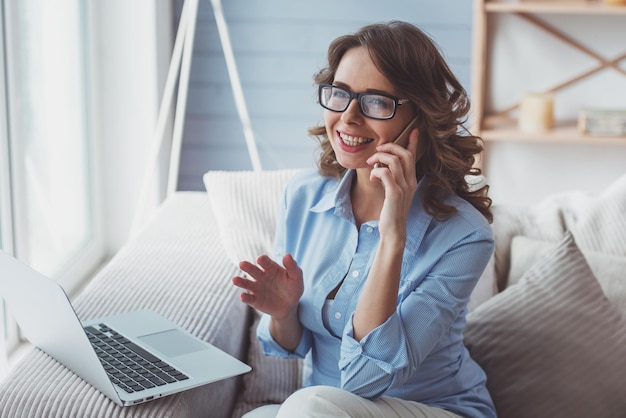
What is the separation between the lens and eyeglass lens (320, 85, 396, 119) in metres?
1.75

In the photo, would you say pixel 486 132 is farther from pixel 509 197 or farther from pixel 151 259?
pixel 151 259

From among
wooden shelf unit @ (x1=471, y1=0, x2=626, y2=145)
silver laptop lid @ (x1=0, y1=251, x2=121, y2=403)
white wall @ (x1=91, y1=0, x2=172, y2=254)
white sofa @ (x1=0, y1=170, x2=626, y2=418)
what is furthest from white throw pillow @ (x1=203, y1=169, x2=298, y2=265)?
wooden shelf unit @ (x1=471, y1=0, x2=626, y2=145)

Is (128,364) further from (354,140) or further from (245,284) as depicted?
(354,140)

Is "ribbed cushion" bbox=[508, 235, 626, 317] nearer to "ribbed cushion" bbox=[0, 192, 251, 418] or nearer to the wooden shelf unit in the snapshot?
"ribbed cushion" bbox=[0, 192, 251, 418]

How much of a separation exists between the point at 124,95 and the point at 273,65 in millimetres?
715

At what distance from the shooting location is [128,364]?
169 cm

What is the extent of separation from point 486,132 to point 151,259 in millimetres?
1971

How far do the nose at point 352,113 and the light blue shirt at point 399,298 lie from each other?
0.22 meters

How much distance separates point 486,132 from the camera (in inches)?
151

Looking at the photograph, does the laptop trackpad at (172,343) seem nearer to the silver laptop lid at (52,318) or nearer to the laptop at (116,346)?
the laptop at (116,346)

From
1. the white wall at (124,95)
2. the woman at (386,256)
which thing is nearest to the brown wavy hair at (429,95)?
the woman at (386,256)

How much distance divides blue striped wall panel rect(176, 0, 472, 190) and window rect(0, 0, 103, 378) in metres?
0.62

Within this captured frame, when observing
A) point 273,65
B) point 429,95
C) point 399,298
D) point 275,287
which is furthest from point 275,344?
point 273,65

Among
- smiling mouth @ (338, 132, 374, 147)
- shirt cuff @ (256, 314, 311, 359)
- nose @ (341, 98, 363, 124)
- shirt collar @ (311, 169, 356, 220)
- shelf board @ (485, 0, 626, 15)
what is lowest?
shirt cuff @ (256, 314, 311, 359)
